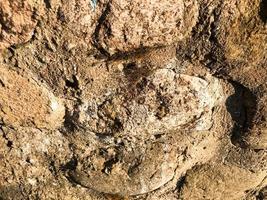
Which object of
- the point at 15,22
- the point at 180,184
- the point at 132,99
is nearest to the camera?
the point at 15,22

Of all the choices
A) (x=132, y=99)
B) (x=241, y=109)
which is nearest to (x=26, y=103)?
(x=132, y=99)

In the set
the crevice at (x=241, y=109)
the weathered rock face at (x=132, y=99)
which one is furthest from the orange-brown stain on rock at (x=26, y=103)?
the crevice at (x=241, y=109)

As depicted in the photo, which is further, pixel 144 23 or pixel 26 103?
pixel 26 103

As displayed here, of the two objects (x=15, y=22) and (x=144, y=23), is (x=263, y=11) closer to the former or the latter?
(x=144, y=23)

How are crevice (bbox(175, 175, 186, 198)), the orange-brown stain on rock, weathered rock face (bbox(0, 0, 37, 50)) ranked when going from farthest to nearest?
crevice (bbox(175, 175, 186, 198)) → the orange-brown stain on rock → weathered rock face (bbox(0, 0, 37, 50))

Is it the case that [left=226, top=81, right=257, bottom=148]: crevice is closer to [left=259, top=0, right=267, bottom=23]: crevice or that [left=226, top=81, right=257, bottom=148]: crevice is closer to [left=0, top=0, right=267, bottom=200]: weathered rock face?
[left=0, top=0, right=267, bottom=200]: weathered rock face

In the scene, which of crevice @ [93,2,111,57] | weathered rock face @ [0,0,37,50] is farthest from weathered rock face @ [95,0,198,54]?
weathered rock face @ [0,0,37,50]

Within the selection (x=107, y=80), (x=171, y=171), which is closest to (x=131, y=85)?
(x=107, y=80)

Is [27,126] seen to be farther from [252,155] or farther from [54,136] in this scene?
[252,155]
